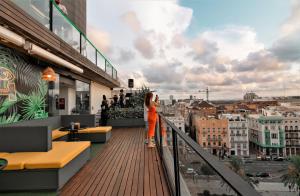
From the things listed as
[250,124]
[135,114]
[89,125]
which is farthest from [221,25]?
[89,125]

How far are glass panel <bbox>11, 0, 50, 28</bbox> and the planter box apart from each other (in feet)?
19.6

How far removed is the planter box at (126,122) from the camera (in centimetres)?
981

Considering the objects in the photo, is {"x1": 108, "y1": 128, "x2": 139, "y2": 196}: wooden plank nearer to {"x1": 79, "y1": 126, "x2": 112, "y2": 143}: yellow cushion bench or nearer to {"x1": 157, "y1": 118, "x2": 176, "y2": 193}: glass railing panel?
{"x1": 157, "y1": 118, "x2": 176, "y2": 193}: glass railing panel

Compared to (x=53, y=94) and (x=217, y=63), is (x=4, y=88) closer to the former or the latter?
(x=53, y=94)

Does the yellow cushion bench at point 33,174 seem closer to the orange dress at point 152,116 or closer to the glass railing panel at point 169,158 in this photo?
the glass railing panel at point 169,158

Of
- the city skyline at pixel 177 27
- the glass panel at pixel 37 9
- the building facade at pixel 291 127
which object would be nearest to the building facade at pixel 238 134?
the building facade at pixel 291 127

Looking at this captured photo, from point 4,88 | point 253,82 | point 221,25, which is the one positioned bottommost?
point 4,88

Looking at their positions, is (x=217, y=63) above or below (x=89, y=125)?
above

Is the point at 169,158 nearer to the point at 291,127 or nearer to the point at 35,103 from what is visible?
the point at 35,103

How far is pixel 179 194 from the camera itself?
2.07 meters

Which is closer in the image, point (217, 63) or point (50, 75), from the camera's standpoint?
point (50, 75)

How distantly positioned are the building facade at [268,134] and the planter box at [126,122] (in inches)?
471

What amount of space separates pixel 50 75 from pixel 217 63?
57092 mm

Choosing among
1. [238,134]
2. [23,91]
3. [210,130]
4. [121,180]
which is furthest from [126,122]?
[238,134]
